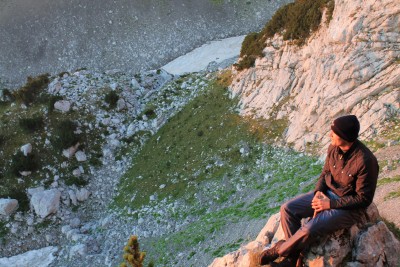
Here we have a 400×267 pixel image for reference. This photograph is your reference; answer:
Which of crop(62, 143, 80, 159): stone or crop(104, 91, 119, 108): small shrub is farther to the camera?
crop(104, 91, 119, 108): small shrub

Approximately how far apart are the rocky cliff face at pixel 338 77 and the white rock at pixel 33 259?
1760 cm

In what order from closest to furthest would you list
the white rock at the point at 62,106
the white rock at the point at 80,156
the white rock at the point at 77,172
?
Result: the white rock at the point at 77,172, the white rock at the point at 80,156, the white rock at the point at 62,106

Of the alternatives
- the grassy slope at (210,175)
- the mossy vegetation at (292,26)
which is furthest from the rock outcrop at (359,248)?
the mossy vegetation at (292,26)

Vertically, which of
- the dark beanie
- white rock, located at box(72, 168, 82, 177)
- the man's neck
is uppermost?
the dark beanie

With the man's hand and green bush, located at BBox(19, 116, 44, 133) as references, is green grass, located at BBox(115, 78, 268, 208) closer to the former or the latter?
green bush, located at BBox(19, 116, 44, 133)

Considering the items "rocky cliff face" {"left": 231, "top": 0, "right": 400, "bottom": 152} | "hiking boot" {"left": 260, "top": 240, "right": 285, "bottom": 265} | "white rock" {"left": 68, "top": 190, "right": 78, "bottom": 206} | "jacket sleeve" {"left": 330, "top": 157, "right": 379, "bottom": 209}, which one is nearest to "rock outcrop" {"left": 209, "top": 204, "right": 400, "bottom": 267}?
"hiking boot" {"left": 260, "top": 240, "right": 285, "bottom": 265}

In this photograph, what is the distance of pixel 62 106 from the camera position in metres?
33.6

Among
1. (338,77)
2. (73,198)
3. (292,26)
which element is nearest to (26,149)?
(73,198)

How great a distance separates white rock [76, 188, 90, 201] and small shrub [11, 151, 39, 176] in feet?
13.9

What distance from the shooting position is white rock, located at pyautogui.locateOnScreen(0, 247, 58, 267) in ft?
86.4

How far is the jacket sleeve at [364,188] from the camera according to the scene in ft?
25.7

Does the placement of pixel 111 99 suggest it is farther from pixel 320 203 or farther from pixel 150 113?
pixel 320 203

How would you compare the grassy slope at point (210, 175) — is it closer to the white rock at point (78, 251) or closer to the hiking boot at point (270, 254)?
the white rock at point (78, 251)

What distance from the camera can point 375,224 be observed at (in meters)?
8.73
